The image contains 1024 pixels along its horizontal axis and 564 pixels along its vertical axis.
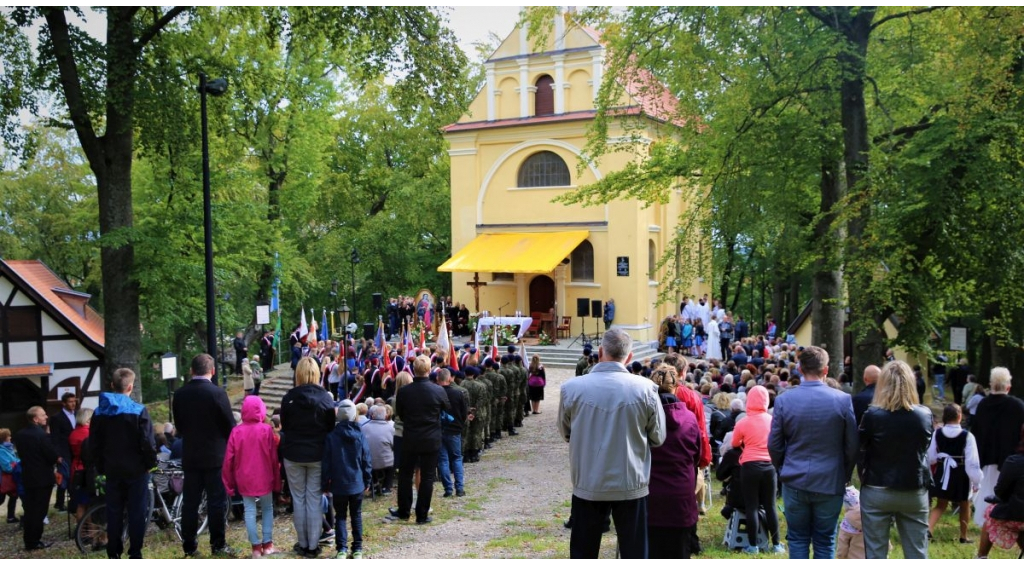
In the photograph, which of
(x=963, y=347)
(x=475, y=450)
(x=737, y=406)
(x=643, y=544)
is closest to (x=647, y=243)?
(x=963, y=347)

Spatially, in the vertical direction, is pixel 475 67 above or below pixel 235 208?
above

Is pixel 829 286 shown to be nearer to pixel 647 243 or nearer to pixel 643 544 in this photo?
pixel 643 544

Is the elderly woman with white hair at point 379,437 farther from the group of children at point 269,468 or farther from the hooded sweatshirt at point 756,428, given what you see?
the hooded sweatshirt at point 756,428

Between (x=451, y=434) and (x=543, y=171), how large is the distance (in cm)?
2337

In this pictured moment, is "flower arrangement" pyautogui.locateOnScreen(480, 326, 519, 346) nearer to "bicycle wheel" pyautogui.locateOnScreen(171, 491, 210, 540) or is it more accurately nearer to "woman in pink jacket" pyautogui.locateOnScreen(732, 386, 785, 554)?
"bicycle wheel" pyautogui.locateOnScreen(171, 491, 210, 540)

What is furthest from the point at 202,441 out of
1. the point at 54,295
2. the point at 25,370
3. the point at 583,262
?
the point at 583,262

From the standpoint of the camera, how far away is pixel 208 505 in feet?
25.3

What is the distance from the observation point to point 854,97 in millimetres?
13430

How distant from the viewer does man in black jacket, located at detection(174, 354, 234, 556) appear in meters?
7.51

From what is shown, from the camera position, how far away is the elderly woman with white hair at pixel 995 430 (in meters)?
8.16

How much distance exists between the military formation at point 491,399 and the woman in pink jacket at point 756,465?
4.54 metres

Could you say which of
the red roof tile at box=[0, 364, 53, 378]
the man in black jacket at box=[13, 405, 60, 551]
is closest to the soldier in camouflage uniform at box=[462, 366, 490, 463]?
the man in black jacket at box=[13, 405, 60, 551]

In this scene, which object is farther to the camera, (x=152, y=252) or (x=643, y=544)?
(x=152, y=252)

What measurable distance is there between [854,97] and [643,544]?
34.7 feet
